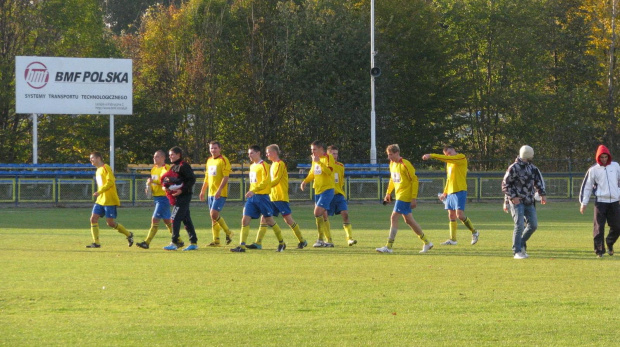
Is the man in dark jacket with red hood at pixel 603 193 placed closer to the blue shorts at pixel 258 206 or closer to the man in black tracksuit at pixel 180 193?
the blue shorts at pixel 258 206

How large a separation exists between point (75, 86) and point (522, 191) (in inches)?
1173

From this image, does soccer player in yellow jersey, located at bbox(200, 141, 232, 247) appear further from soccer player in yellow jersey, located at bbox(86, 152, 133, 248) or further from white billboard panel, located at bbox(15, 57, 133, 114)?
white billboard panel, located at bbox(15, 57, 133, 114)

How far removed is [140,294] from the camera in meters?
10.4

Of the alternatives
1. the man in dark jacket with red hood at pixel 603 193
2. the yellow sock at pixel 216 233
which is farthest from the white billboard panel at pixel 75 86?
the man in dark jacket with red hood at pixel 603 193


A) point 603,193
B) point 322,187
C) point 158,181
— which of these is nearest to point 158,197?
point 158,181

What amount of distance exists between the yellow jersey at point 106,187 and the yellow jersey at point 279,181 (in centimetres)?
291

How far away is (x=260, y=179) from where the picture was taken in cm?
1585

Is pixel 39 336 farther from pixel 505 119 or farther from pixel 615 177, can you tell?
pixel 505 119

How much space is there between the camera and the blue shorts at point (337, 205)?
18.0 m

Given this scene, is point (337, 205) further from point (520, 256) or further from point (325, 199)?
point (520, 256)

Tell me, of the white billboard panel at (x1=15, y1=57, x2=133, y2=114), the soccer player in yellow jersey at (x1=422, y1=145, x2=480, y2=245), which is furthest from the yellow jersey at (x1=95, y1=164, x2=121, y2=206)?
the white billboard panel at (x1=15, y1=57, x2=133, y2=114)

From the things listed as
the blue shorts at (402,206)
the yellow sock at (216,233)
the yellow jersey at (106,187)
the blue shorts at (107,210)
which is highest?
the yellow jersey at (106,187)

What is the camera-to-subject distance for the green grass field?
316 inches

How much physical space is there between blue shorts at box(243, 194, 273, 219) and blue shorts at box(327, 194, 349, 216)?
2.38 metres
